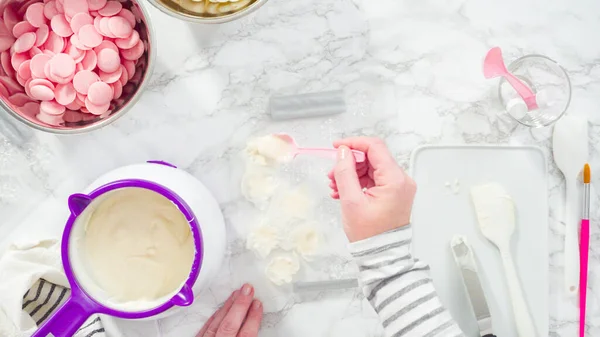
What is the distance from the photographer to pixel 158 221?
71cm

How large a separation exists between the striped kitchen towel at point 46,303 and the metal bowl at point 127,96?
219 millimetres

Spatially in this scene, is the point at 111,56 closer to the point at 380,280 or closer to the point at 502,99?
the point at 380,280

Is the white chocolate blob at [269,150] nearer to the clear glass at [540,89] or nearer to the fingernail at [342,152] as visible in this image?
the fingernail at [342,152]

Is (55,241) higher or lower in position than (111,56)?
lower

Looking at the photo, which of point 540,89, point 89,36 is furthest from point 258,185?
point 540,89

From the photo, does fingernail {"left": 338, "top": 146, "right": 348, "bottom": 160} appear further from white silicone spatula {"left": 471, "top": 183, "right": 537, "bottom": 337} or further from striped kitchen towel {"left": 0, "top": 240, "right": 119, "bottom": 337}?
striped kitchen towel {"left": 0, "top": 240, "right": 119, "bottom": 337}

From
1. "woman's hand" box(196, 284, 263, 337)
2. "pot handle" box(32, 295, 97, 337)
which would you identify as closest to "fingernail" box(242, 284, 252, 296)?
"woman's hand" box(196, 284, 263, 337)

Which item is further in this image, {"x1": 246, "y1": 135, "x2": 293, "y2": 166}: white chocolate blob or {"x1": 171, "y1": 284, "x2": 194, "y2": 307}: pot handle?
{"x1": 246, "y1": 135, "x2": 293, "y2": 166}: white chocolate blob

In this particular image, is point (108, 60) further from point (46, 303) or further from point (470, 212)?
point (470, 212)

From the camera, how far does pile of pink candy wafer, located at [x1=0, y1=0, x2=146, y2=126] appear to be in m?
0.69

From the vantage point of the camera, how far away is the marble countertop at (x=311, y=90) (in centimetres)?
81

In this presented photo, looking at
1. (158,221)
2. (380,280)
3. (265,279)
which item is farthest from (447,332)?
(158,221)

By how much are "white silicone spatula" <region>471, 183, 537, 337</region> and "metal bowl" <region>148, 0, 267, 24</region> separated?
386 mm

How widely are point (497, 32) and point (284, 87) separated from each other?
302 millimetres
